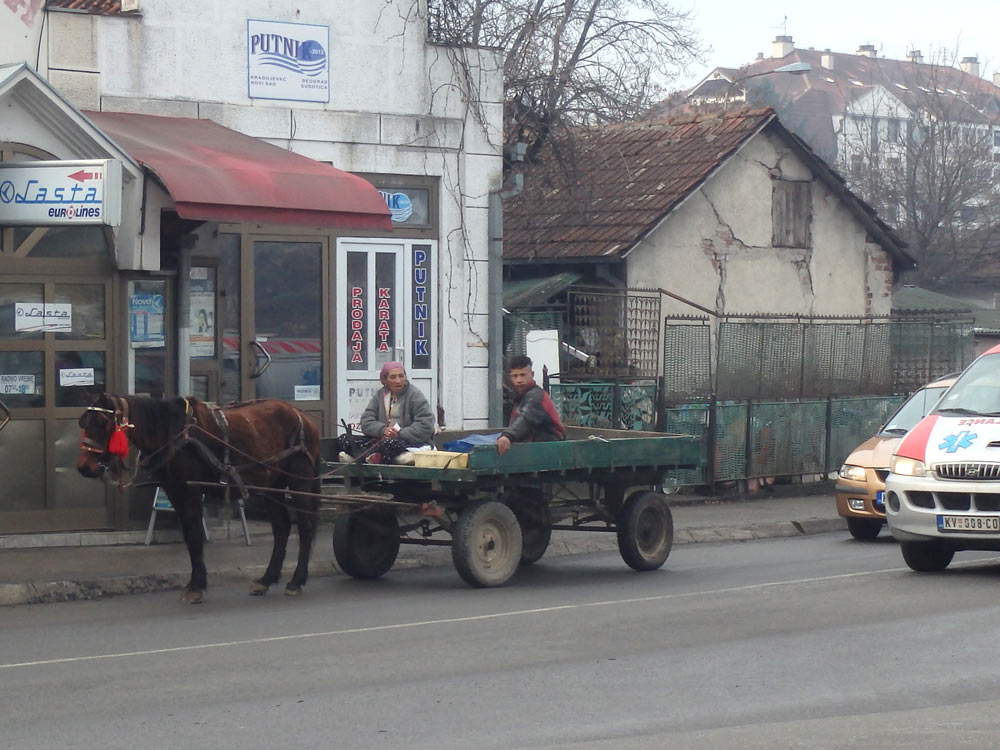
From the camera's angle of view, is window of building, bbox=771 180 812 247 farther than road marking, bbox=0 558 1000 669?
Yes

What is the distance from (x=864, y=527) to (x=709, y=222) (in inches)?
392

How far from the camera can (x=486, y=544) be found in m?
12.1

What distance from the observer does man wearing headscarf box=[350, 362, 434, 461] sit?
1244 centimetres

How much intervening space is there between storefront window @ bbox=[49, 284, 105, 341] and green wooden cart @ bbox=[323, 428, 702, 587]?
2.73 meters

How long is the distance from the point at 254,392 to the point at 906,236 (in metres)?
34.8

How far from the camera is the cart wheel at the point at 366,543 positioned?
12516 millimetres

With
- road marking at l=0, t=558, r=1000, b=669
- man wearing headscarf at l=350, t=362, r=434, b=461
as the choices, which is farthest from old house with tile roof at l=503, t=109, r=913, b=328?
road marking at l=0, t=558, r=1000, b=669

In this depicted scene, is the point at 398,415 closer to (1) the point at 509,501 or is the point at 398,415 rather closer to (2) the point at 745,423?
(1) the point at 509,501

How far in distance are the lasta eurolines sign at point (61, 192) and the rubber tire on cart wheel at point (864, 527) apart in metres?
8.13

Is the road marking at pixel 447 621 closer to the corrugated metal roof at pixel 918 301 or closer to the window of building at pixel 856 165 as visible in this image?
the corrugated metal roof at pixel 918 301

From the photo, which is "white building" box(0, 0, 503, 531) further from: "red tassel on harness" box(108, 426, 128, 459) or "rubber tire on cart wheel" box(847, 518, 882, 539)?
"rubber tire on cart wheel" box(847, 518, 882, 539)

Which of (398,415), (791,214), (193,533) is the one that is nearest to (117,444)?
(193,533)

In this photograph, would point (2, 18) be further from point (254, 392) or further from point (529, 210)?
point (529, 210)

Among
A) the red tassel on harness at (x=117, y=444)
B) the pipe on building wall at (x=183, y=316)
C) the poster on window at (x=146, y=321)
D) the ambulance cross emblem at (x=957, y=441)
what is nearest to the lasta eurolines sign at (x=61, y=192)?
the poster on window at (x=146, y=321)
